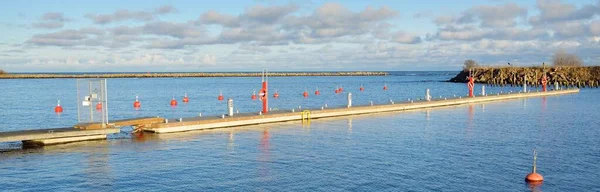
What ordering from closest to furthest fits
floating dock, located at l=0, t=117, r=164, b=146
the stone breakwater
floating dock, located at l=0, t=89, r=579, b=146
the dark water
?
1. the dark water
2. floating dock, located at l=0, t=117, r=164, b=146
3. floating dock, located at l=0, t=89, r=579, b=146
4. the stone breakwater

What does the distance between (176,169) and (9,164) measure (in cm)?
943

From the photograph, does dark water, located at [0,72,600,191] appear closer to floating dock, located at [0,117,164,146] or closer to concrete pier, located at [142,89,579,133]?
floating dock, located at [0,117,164,146]

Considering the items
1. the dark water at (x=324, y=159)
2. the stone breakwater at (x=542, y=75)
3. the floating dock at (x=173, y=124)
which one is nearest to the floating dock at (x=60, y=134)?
the floating dock at (x=173, y=124)

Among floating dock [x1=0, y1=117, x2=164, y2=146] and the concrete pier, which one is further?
the concrete pier

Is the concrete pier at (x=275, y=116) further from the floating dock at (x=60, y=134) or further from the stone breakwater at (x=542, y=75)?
the stone breakwater at (x=542, y=75)

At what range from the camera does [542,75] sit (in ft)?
540

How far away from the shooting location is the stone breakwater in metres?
156

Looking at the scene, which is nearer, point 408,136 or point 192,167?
point 192,167

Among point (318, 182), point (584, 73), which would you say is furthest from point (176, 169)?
point (584, 73)

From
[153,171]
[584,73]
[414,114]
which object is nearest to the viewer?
[153,171]

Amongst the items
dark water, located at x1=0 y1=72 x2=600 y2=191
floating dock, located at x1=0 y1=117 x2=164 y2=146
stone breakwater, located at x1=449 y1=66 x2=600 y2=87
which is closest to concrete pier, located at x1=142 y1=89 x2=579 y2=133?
dark water, located at x1=0 y1=72 x2=600 y2=191

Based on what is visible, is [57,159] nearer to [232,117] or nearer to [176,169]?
[176,169]

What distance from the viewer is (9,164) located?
31562 mm

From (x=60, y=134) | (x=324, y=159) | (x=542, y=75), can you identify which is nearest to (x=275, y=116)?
(x=60, y=134)
